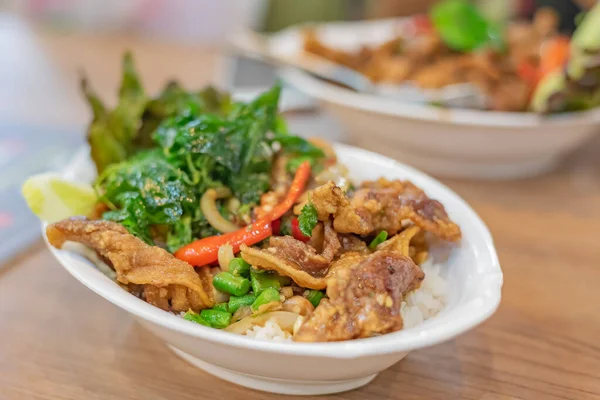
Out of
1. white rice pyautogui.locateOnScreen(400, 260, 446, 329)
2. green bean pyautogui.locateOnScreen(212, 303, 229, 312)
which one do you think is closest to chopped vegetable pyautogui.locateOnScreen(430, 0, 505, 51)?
white rice pyautogui.locateOnScreen(400, 260, 446, 329)

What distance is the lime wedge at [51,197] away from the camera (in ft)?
4.76

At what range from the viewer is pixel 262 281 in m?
1.29

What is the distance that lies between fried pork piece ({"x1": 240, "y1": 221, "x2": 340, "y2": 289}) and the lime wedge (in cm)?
53

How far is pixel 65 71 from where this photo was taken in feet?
11.8

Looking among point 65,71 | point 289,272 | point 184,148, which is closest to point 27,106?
point 65,71

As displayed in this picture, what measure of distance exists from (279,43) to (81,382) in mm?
2211

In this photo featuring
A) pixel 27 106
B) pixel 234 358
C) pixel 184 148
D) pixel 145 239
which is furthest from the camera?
pixel 27 106

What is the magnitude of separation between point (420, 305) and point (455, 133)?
3.55ft

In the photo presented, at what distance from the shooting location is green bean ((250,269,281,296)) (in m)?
1.28

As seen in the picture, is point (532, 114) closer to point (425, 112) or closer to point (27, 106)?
point (425, 112)

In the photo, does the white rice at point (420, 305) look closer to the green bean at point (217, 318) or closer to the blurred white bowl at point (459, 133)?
the green bean at point (217, 318)

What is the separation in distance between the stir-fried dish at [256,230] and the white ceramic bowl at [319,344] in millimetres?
54

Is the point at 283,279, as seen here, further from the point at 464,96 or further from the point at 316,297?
the point at 464,96

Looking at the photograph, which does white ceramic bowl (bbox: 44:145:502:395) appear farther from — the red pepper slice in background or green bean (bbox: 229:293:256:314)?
the red pepper slice in background
